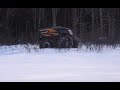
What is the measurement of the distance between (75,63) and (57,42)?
7.44 ft

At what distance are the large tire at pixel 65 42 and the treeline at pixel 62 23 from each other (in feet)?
1.88

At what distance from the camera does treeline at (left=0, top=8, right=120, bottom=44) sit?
18.4 ft

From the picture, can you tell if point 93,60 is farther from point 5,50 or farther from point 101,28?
point 5,50

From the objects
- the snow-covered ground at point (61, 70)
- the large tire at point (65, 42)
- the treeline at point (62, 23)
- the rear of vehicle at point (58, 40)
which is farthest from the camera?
the large tire at point (65, 42)

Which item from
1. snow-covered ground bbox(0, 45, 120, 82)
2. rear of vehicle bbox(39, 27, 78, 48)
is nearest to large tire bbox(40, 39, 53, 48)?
rear of vehicle bbox(39, 27, 78, 48)

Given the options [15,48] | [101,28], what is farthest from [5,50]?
[101,28]

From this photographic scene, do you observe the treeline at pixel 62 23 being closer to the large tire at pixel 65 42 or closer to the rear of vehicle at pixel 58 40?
the rear of vehicle at pixel 58 40

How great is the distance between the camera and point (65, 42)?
26.5 feet

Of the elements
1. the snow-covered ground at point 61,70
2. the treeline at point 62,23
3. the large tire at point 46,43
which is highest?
the treeline at point 62,23

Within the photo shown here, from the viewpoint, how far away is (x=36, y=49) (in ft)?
25.4

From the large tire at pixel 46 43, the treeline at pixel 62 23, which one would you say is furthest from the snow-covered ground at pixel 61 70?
the large tire at pixel 46 43

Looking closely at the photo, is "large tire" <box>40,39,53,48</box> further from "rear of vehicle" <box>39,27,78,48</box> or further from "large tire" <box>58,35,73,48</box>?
"large tire" <box>58,35,73,48</box>

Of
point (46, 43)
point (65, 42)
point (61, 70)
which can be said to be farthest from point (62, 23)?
point (65, 42)

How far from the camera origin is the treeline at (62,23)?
18.4 ft
